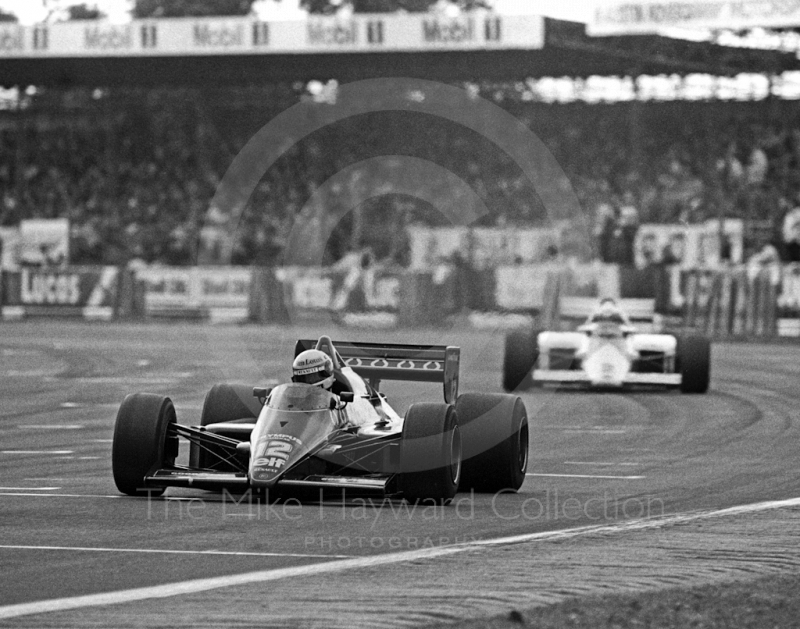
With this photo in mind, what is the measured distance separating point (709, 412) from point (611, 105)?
101 ft

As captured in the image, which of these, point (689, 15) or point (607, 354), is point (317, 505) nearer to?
point (607, 354)

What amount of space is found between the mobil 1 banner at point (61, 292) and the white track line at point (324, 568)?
32109mm

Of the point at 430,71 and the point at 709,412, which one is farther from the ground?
the point at 430,71

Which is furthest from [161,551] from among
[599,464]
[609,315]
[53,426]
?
[609,315]

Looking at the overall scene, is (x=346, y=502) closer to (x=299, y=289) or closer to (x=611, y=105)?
(x=299, y=289)

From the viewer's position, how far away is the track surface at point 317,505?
7887 millimetres

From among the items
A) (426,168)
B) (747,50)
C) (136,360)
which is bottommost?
(136,360)

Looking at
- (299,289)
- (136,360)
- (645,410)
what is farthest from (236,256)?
(645,410)

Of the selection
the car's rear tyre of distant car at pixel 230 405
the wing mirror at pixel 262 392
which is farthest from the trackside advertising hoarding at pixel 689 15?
the wing mirror at pixel 262 392

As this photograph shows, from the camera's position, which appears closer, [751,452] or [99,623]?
[99,623]

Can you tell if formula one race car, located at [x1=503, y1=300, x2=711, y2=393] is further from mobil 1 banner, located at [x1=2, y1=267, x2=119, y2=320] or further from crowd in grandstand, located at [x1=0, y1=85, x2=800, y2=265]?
mobil 1 banner, located at [x1=2, y1=267, x2=119, y2=320]

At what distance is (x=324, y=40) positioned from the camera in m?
42.2

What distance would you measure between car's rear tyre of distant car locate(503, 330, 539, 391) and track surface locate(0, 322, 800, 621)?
0.40 metres

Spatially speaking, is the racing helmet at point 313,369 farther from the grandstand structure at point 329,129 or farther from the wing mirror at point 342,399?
Answer: the grandstand structure at point 329,129
